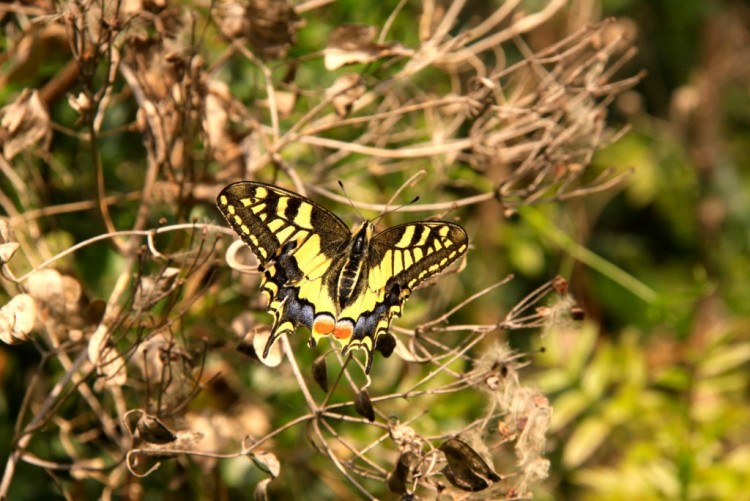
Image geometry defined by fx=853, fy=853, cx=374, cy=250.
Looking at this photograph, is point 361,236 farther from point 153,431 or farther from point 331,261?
point 153,431

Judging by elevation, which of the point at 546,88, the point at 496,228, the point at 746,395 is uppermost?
the point at 546,88

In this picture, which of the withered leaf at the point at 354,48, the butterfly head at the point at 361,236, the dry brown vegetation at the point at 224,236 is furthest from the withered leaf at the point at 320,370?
the withered leaf at the point at 354,48

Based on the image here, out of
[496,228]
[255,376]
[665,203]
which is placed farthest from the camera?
[665,203]

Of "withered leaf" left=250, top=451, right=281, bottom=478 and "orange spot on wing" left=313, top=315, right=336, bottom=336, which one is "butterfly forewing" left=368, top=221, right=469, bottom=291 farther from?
"withered leaf" left=250, top=451, right=281, bottom=478

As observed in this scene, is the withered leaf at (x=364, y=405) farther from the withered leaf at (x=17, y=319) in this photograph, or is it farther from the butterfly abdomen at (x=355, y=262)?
the withered leaf at (x=17, y=319)

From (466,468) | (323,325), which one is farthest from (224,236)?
(466,468)

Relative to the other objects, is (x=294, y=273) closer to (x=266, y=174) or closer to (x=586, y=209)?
(x=266, y=174)

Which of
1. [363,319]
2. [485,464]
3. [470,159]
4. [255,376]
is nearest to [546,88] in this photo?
[470,159]
